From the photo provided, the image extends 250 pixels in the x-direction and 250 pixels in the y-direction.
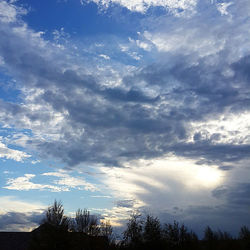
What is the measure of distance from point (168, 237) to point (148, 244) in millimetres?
4605

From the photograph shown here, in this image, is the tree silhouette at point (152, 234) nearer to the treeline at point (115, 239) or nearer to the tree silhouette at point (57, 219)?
the treeline at point (115, 239)

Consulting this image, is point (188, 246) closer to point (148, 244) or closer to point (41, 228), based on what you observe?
point (148, 244)

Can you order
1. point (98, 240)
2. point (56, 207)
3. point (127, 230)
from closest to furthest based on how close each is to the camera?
point (56, 207) → point (98, 240) → point (127, 230)

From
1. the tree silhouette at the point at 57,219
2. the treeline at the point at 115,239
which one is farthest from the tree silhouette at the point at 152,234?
the tree silhouette at the point at 57,219

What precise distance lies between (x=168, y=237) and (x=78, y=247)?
21.1 m

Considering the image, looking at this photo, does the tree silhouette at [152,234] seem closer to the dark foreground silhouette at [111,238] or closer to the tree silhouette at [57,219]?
the dark foreground silhouette at [111,238]

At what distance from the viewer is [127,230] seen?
59.8 meters

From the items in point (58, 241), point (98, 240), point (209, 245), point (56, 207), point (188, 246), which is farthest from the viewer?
point (209, 245)

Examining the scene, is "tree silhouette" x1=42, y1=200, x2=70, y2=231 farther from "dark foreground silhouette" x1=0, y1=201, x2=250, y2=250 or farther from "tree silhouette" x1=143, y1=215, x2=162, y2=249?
"tree silhouette" x1=143, y1=215, x2=162, y2=249

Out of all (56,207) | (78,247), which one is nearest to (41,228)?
(56,207)

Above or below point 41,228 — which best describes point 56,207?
above

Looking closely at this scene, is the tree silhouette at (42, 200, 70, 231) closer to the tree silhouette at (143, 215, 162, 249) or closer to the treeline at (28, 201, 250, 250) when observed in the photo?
the treeline at (28, 201, 250, 250)

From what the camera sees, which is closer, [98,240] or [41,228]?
[41,228]

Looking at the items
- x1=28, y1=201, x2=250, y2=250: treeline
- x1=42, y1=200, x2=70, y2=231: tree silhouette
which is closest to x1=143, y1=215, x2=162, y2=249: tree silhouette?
x1=28, y1=201, x2=250, y2=250: treeline
